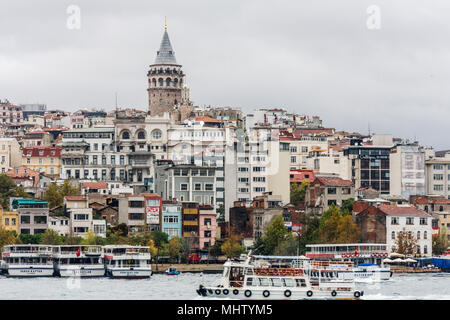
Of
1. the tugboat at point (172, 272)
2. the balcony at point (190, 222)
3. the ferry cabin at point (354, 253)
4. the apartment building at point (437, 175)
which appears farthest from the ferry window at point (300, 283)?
the apartment building at point (437, 175)

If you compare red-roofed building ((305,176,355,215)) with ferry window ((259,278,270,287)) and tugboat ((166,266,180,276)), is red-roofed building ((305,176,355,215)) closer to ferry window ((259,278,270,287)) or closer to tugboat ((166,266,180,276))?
tugboat ((166,266,180,276))

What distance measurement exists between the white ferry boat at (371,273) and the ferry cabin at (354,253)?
140 cm

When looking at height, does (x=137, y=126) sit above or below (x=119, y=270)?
above

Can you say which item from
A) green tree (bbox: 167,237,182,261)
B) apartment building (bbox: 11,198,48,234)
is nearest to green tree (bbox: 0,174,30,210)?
apartment building (bbox: 11,198,48,234)

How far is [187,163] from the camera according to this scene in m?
81.6

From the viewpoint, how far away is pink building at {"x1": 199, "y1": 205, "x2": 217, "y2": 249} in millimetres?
71625

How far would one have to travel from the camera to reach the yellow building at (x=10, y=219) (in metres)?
68.8

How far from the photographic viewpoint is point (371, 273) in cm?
5741

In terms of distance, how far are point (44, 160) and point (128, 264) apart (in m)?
35.8

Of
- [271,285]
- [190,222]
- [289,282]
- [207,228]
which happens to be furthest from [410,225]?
[271,285]

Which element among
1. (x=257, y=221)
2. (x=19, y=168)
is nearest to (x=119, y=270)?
(x=257, y=221)

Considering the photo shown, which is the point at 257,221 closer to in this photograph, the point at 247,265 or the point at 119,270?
the point at 119,270

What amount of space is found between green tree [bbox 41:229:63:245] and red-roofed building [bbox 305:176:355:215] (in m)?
16.6

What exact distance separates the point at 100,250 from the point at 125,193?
1435cm
